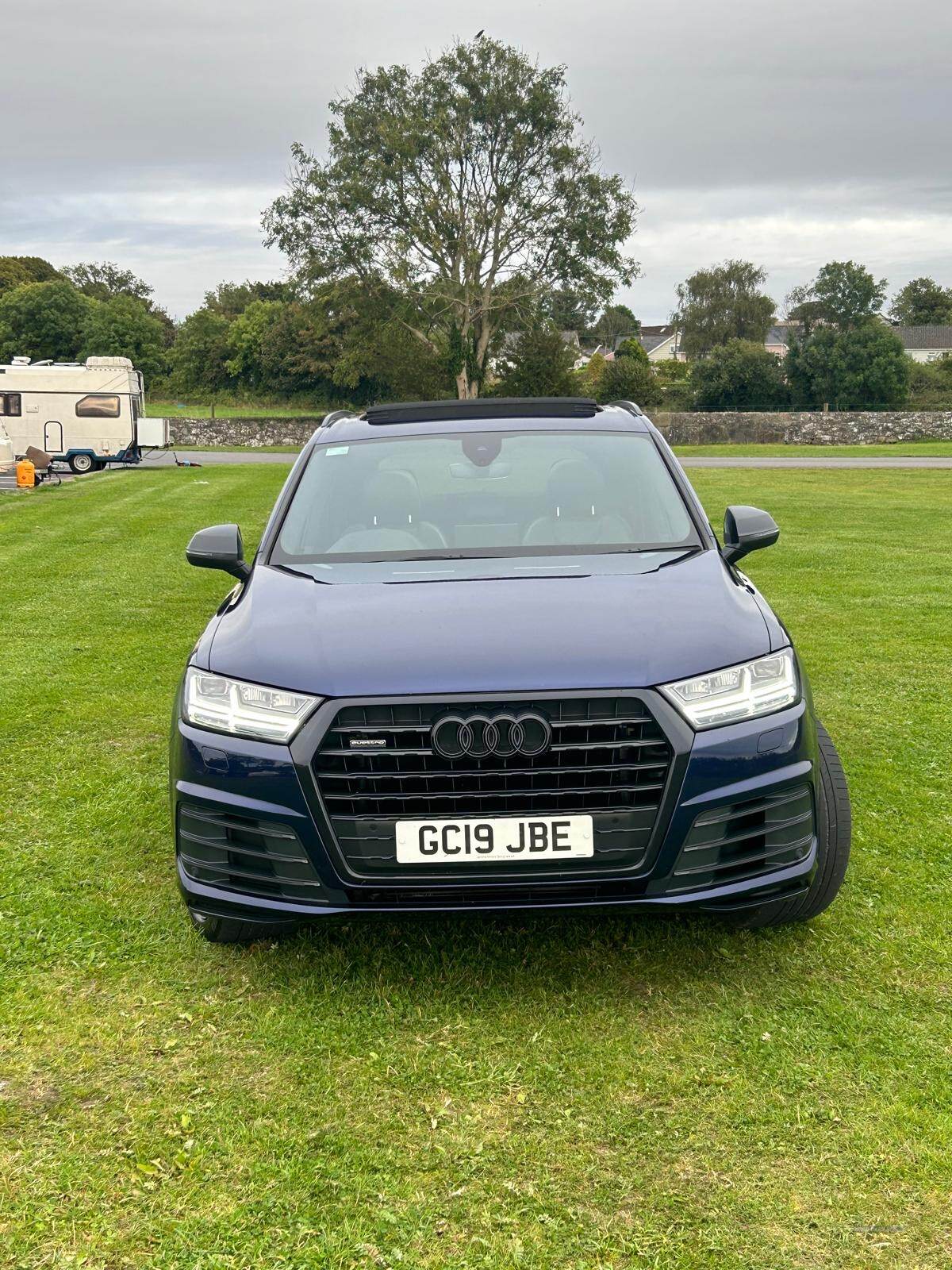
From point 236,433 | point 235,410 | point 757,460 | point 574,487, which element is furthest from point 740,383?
point 574,487

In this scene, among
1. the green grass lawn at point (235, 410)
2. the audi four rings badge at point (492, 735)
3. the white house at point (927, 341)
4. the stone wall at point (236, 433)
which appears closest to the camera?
the audi four rings badge at point (492, 735)

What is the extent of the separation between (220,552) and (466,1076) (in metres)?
2.26

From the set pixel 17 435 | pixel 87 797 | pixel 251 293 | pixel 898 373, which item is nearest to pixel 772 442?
pixel 898 373

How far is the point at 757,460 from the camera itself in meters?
38.8

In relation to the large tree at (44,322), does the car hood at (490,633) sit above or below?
below

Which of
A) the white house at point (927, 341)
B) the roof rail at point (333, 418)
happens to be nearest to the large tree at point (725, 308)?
the white house at point (927, 341)

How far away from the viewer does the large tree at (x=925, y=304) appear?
13312cm

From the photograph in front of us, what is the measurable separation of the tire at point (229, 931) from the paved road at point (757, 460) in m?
32.2

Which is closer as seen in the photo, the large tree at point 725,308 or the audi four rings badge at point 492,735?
the audi four rings badge at point 492,735

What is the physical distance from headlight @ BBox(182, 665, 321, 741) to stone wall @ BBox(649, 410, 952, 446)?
50.2 m

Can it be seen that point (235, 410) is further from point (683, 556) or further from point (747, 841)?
point (747, 841)

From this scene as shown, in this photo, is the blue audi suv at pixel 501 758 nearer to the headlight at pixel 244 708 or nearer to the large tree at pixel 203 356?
the headlight at pixel 244 708

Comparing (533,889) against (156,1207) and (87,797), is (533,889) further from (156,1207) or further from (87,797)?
(87,797)

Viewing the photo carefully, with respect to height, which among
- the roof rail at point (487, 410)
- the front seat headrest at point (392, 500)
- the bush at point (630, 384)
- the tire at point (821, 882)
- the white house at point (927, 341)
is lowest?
the tire at point (821, 882)
